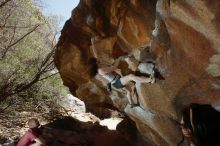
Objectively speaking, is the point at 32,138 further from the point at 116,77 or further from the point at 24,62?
the point at 24,62

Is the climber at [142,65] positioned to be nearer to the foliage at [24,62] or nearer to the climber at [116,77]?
the climber at [116,77]

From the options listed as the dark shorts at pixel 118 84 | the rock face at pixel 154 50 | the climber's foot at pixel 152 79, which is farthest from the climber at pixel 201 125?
the dark shorts at pixel 118 84

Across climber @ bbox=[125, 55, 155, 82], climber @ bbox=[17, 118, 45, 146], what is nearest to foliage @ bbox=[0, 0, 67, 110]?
climber @ bbox=[17, 118, 45, 146]

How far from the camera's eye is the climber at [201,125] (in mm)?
5672

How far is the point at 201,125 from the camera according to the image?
18.9ft

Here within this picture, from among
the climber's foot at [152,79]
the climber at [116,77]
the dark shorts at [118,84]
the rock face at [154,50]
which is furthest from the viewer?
the dark shorts at [118,84]

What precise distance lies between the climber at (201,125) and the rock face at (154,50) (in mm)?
220

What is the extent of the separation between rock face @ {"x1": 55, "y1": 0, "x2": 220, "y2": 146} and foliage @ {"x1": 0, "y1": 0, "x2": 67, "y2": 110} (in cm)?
386

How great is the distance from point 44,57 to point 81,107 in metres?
2.69

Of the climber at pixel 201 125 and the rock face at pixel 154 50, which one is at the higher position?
the rock face at pixel 154 50

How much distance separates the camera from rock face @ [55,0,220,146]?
4.32 m

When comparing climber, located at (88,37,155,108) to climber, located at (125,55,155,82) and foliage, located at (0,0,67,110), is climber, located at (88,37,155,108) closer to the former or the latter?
climber, located at (125,55,155,82)

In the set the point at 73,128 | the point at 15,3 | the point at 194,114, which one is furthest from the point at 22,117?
the point at 194,114

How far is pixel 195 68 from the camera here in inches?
186
